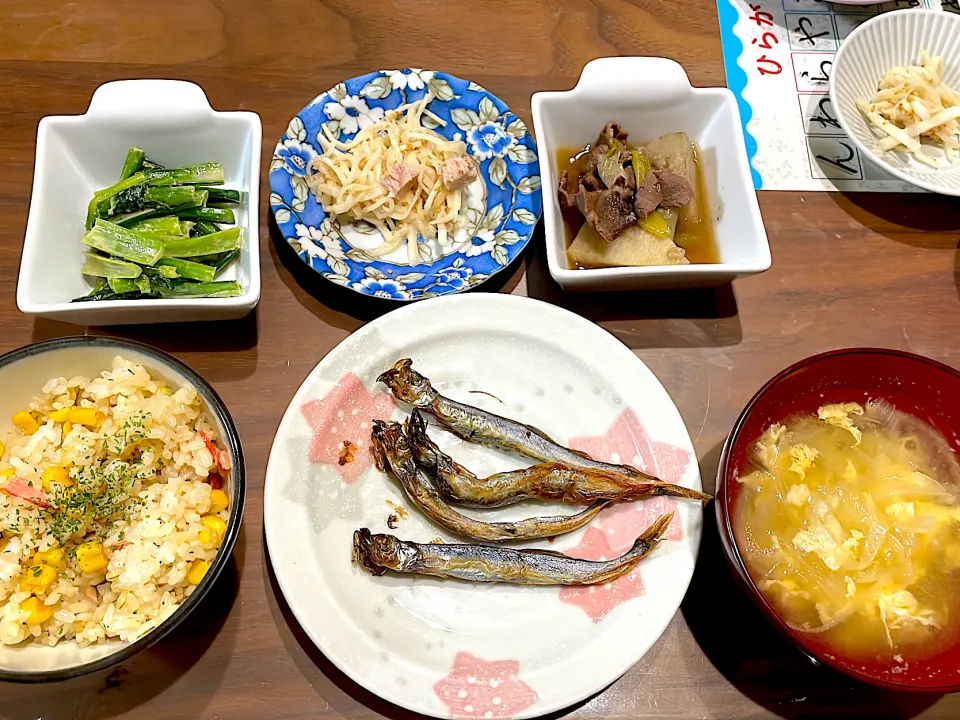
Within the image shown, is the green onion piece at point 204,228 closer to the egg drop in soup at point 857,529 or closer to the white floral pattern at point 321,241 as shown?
the white floral pattern at point 321,241

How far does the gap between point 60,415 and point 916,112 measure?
239 centimetres

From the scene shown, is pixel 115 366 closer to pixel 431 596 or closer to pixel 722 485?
pixel 431 596

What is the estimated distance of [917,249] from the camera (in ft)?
6.95

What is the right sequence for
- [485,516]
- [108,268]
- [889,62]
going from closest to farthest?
[485,516] → [108,268] → [889,62]

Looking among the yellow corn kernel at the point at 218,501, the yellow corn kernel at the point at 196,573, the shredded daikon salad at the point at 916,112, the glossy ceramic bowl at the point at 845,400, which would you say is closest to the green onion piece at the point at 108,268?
the yellow corn kernel at the point at 218,501

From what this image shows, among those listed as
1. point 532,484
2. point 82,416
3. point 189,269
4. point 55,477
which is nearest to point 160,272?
point 189,269

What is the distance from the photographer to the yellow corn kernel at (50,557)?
139cm

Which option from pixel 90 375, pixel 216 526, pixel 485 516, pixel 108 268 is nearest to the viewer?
pixel 216 526

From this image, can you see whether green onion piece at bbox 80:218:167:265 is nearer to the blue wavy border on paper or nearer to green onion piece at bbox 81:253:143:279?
green onion piece at bbox 81:253:143:279

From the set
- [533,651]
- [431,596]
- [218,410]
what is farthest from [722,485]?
[218,410]

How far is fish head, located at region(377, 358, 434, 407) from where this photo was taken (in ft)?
5.57

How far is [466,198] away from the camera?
2041 millimetres

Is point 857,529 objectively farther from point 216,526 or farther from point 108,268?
point 108,268

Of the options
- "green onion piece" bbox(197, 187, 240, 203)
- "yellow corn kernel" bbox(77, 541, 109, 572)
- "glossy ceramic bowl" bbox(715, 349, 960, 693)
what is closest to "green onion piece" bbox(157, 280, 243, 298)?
"green onion piece" bbox(197, 187, 240, 203)
